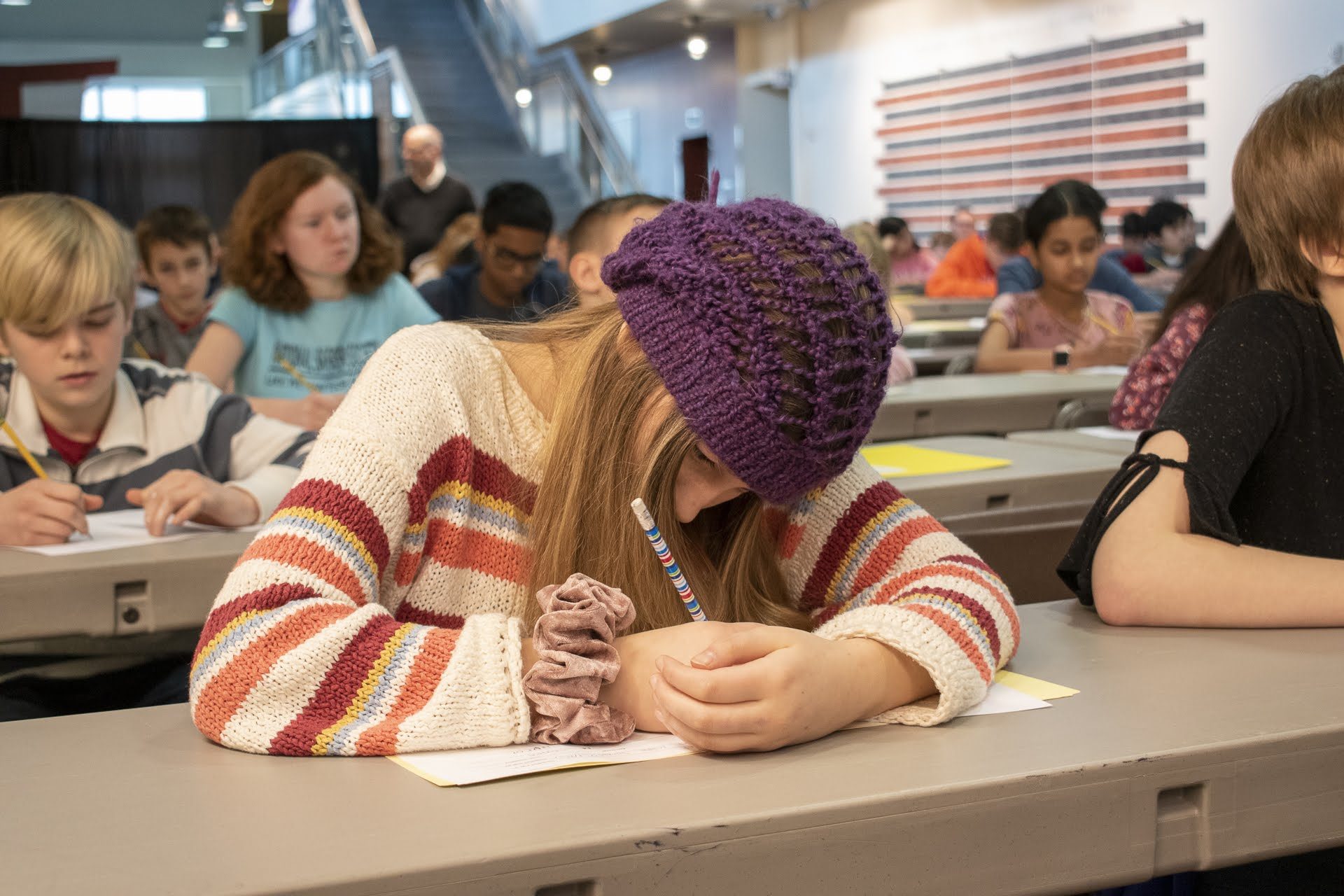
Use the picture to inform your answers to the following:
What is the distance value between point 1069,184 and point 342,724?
4305 mm

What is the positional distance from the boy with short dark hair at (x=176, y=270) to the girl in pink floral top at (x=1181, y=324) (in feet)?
9.29

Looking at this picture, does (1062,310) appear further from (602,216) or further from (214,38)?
(214,38)

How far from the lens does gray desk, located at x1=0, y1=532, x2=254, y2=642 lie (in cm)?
166

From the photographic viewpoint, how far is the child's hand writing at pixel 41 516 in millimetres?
1835

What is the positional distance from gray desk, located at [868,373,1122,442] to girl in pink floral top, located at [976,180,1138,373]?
1.71 ft

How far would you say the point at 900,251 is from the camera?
1044 cm

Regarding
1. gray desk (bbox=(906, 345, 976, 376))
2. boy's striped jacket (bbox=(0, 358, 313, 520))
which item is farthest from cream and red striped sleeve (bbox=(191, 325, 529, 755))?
gray desk (bbox=(906, 345, 976, 376))

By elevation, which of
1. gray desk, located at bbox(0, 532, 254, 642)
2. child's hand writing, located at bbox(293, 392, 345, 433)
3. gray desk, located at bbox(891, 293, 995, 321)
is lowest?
gray desk, located at bbox(0, 532, 254, 642)

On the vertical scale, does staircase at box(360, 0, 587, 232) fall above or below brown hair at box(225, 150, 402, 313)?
above

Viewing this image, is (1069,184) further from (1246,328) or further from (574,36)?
(574,36)

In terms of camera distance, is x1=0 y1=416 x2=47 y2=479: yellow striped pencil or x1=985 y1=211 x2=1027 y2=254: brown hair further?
x1=985 y1=211 x2=1027 y2=254: brown hair

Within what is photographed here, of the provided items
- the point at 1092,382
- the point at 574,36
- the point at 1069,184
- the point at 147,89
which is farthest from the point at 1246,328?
the point at 147,89

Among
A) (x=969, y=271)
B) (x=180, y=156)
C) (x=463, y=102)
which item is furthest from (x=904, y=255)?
(x=180, y=156)

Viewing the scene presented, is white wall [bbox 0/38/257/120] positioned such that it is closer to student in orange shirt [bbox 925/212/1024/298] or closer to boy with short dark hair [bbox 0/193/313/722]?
student in orange shirt [bbox 925/212/1024/298]
